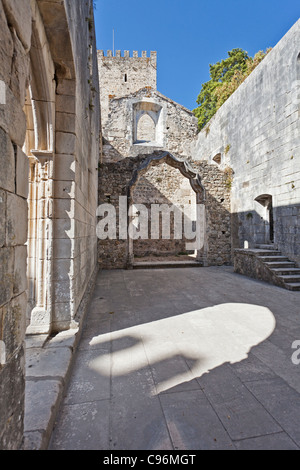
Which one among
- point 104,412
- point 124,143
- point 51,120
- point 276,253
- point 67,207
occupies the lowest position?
point 104,412

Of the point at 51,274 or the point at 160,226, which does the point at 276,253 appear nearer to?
the point at 51,274

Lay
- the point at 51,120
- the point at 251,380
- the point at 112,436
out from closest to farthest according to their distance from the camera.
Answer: the point at 112,436 < the point at 251,380 < the point at 51,120

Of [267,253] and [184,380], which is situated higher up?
[267,253]

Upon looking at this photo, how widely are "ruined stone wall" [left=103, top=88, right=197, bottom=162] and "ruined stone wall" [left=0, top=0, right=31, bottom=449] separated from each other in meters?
12.4

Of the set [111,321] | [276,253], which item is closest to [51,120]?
[111,321]

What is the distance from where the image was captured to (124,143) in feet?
44.2

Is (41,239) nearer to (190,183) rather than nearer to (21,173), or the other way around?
(21,173)

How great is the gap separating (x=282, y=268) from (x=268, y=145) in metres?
3.91

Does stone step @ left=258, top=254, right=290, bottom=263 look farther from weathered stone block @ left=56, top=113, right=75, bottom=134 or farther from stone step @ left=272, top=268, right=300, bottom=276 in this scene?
weathered stone block @ left=56, top=113, right=75, bottom=134

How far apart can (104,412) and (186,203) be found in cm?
1209

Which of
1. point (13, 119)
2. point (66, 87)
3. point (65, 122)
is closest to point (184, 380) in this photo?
point (13, 119)

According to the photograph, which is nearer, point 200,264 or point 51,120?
point 51,120

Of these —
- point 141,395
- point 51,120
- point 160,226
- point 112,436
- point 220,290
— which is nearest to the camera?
point 112,436

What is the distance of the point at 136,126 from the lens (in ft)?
46.0
